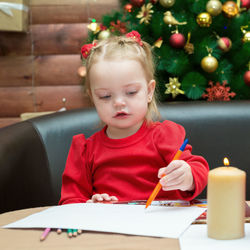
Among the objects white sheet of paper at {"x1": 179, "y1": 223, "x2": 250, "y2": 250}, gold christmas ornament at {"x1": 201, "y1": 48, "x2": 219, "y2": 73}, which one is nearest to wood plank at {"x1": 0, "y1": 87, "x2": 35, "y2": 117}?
gold christmas ornament at {"x1": 201, "y1": 48, "x2": 219, "y2": 73}

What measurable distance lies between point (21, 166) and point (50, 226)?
2.09ft

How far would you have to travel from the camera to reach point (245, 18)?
7.10ft

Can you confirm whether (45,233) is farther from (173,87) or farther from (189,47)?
(189,47)

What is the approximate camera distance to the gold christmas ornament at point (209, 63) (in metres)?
2.07

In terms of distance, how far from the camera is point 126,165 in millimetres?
1223

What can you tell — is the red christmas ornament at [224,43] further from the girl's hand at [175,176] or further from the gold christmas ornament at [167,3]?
the girl's hand at [175,176]

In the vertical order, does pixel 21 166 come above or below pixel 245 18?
below

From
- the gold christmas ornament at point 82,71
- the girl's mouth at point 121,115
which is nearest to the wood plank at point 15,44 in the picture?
the gold christmas ornament at point 82,71

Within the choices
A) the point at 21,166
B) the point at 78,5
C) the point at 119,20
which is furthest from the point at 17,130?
the point at 78,5

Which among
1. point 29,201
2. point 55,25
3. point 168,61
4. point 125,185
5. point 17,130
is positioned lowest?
point 29,201

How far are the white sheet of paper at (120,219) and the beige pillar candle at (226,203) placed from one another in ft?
0.23

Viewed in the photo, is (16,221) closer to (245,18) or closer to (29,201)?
(29,201)

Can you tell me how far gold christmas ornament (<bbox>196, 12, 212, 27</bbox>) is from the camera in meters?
2.10

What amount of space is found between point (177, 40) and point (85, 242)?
5.16 feet
